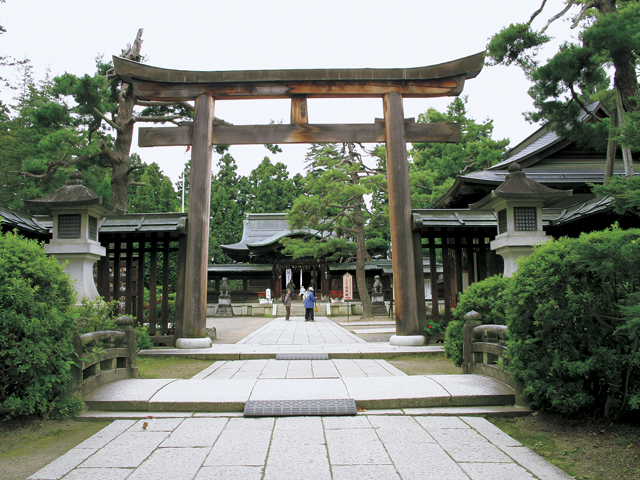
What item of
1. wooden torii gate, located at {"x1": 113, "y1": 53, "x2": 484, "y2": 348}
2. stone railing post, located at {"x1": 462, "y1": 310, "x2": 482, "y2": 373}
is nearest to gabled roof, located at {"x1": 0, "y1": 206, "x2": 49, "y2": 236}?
wooden torii gate, located at {"x1": 113, "y1": 53, "x2": 484, "y2": 348}

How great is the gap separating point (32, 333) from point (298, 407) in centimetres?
244

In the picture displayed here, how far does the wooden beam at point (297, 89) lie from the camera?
9547 millimetres

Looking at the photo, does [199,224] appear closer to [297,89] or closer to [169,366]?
[169,366]

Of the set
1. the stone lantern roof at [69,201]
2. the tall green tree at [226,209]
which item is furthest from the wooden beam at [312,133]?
the tall green tree at [226,209]

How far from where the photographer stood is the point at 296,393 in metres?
4.80

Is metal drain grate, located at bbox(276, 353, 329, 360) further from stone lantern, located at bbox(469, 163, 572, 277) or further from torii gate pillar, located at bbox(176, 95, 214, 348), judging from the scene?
stone lantern, located at bbox(469, 163, 572, 277)

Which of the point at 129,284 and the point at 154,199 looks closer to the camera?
the point at 129,284

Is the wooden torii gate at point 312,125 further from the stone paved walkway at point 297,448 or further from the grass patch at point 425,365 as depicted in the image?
the stone paved walkway at point 297,448

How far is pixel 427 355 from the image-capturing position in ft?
27.2

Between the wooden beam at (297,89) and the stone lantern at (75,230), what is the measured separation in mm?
2826

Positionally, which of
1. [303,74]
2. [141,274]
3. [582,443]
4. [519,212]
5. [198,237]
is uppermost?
[303,74]

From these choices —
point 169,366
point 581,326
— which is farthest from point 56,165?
point 581,326

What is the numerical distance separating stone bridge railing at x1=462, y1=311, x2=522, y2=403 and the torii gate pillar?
4.88m

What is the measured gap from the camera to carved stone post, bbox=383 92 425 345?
8.97 metres
